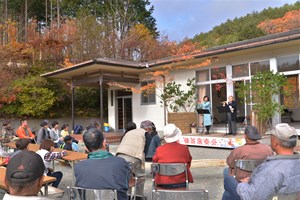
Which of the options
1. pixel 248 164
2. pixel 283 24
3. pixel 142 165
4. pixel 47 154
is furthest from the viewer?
pixel 283 24

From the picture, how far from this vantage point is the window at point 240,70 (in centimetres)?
1003

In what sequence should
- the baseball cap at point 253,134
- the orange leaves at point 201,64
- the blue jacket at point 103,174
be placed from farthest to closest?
1. the orange leaves at point 201,64
2. the baseball cap at point 253,134
3. the blue jacket at point 103,174

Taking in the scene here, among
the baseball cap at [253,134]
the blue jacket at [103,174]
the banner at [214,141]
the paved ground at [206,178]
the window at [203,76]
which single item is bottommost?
the paved ground at [206,178]

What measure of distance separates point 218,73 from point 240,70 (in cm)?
93

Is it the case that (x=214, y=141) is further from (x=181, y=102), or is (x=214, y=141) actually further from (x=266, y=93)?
(x=181, y=102)

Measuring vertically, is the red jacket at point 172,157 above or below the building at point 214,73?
below

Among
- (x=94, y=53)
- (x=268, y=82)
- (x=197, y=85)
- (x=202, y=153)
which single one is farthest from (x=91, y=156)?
(x=94, y=53)

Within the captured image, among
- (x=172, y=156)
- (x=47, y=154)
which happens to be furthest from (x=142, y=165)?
(x=47, y=154)

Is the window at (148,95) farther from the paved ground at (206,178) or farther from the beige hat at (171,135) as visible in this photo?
the beige hat at (171,135)

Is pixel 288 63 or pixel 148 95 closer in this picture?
pixel 288 63

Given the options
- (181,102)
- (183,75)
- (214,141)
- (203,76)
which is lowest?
(214,141)

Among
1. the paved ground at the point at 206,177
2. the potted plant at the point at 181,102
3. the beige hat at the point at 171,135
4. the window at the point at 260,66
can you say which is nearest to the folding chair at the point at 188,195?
the beige hat at the point at 171,135

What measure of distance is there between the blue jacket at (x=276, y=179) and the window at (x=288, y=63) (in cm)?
786

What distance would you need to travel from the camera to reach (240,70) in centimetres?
1021
